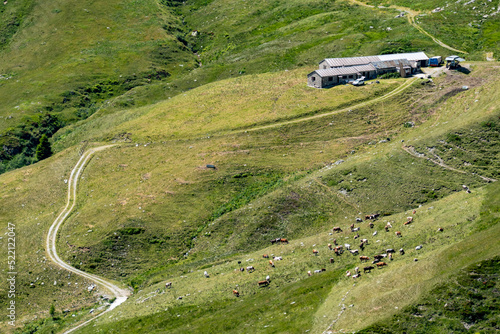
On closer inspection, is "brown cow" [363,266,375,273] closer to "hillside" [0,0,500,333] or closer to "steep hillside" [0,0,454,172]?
"hillside" [0,0,500,333]

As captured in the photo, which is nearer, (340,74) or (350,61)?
(340,74)

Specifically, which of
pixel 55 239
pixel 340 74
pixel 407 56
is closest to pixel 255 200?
pixel 55 239

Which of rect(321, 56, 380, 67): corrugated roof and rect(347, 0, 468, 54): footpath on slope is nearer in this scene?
rect(321, 56, 380, 67): corrugated roof

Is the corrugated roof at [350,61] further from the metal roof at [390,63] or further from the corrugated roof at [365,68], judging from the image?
the metal roof at [390,63]

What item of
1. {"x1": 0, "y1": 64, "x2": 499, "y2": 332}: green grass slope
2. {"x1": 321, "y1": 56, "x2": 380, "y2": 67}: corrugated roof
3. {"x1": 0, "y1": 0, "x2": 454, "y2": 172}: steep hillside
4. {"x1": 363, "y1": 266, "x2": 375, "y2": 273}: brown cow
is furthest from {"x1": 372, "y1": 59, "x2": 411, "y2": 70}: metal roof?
{"x1": 363, "y1": 266, "x2": 375, "y2": 273}: brown cow

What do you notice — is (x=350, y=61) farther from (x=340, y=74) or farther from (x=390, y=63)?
(x=390, y=63)

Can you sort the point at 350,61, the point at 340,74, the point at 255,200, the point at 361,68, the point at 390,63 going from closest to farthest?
the point at 255,200 < the point at 340,74 < the point at 390,63 < the point at 361,68 < the point at 350,61

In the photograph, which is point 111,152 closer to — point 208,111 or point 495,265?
point 208,111
